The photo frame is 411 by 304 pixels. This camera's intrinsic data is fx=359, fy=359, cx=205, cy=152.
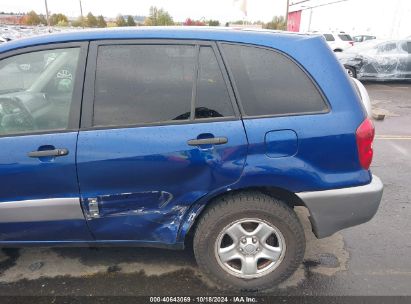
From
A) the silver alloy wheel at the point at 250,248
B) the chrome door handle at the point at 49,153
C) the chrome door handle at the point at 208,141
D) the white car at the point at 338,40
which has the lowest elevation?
the silver alloy wheel at the point at 250,248

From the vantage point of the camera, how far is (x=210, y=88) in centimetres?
229

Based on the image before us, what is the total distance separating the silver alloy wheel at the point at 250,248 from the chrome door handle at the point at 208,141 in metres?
0.58

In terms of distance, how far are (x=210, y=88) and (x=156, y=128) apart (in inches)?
16.9

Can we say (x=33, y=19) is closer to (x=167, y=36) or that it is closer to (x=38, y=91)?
(x=38, y=91)

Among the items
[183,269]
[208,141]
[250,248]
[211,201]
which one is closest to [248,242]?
[250,248]

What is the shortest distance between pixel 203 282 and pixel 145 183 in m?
0.90

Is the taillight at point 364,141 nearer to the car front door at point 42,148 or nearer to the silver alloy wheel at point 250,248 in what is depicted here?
the silver alloy wheel at point 250,248

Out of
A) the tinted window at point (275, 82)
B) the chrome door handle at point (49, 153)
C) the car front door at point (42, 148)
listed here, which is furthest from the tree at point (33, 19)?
the tinted window at point (275, 82)

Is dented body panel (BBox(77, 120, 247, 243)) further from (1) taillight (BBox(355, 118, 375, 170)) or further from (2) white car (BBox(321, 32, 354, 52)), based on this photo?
(2) white car (BBox(321, 32, 354, 52))

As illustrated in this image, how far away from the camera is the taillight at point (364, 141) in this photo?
91.1 inches

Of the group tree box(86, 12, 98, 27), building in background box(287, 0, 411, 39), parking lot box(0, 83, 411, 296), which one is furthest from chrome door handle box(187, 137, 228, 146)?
tree box(86, 12, 98, 27)

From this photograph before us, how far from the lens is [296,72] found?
2.32 metres

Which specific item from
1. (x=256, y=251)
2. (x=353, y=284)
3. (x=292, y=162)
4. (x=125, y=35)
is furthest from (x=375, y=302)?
(x=125, y=35)

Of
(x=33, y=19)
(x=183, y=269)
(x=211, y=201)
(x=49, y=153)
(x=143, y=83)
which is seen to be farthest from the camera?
(x=33, y=19)
